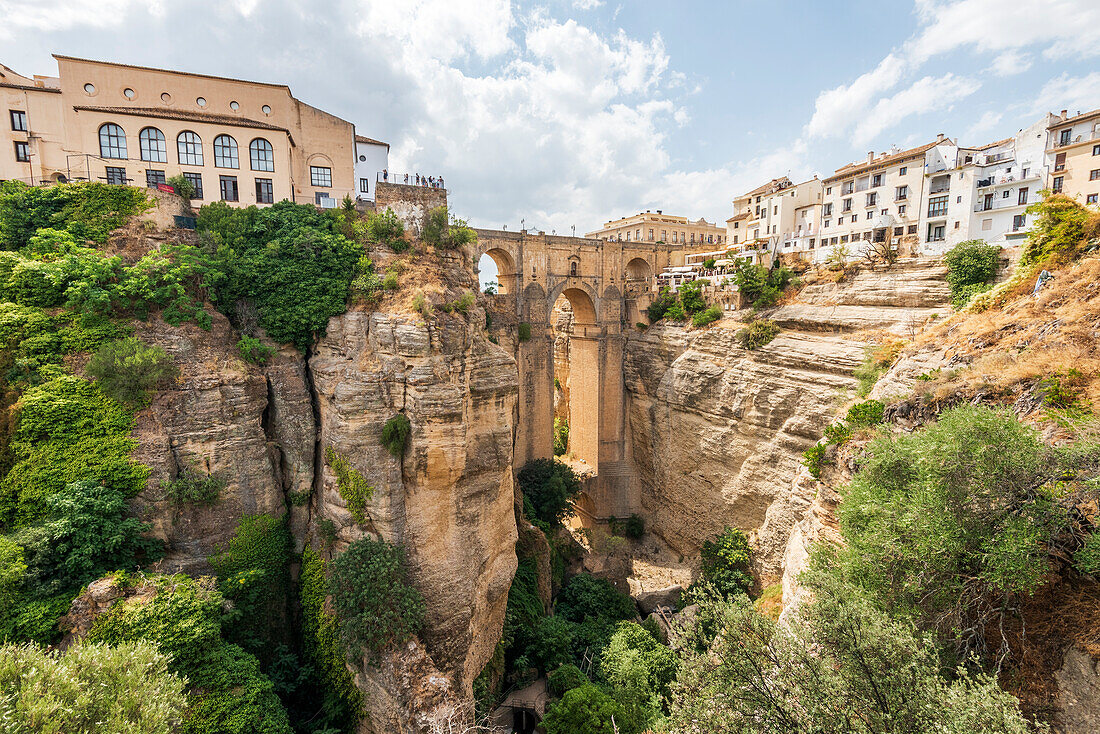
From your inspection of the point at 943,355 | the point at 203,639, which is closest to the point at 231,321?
the point at 203,639

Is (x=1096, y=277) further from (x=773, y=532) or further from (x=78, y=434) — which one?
(x=78, y=434)

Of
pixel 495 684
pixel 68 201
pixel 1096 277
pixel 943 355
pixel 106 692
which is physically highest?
pixel 68 201

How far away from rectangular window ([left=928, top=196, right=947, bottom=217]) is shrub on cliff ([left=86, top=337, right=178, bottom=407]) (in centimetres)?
4317

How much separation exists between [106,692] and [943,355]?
69.8 ft

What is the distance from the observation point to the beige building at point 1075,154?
26.2 meters

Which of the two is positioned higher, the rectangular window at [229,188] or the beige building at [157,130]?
the beige building at [157,130]

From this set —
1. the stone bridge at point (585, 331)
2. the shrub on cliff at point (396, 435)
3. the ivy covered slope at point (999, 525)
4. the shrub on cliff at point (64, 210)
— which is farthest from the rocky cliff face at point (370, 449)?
the stone bridge at point (585, 331)

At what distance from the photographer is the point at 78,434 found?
13586 millimetres

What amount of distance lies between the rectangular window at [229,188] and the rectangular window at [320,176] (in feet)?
12.1

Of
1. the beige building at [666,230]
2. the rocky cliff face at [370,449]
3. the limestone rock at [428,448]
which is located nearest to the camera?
the rocky cliff face at [370,449]

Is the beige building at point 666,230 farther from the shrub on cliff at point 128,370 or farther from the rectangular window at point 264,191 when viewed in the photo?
the shrub on cliff at point 128,370

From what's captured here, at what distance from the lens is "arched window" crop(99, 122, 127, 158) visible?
2078 cm

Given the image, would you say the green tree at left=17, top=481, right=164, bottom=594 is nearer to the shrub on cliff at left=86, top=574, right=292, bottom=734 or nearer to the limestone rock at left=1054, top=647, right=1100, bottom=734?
the shrub on cliff at left=86, top=574, right=292, bottom=734

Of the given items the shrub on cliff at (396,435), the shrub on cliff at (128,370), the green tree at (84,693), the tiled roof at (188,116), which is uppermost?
the tiled roof at (188,116)
